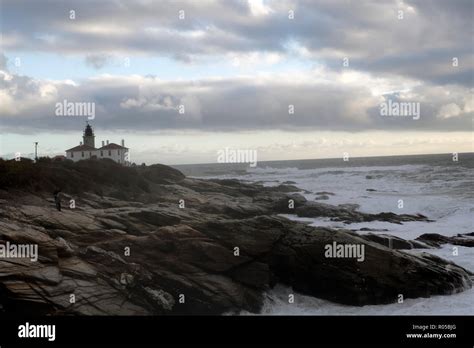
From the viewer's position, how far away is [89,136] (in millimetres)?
17531

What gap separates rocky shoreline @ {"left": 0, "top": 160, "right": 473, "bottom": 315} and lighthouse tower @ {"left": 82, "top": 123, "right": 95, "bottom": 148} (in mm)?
2732

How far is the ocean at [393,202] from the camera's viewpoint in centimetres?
1145

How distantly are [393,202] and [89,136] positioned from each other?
12.4m

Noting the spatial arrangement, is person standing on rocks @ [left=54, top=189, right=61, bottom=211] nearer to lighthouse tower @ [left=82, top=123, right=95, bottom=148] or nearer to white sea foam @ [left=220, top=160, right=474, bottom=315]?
lighthouse tower @ [left=82, top=123, right=95, bottom=148]

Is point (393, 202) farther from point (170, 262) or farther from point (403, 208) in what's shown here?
point (170, 262)

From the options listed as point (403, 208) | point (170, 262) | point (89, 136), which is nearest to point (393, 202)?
point (403, 208)

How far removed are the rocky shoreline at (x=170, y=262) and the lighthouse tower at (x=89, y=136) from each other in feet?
8.96

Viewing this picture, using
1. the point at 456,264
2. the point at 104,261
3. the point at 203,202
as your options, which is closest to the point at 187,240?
the point at 104,261

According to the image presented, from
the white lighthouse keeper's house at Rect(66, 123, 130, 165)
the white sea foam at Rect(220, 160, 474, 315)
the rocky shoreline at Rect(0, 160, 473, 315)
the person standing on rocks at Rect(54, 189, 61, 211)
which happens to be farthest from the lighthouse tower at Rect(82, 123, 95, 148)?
the white sea foam at Rect(220, 160, 474, 315)

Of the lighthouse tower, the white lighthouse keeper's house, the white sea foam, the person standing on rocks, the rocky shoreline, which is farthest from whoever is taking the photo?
the white lighthouse keeper's house

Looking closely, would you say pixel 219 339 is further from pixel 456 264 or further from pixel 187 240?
pixel 456 264

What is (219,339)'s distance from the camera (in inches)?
404

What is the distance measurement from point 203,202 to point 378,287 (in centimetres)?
627

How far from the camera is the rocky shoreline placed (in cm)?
1027
